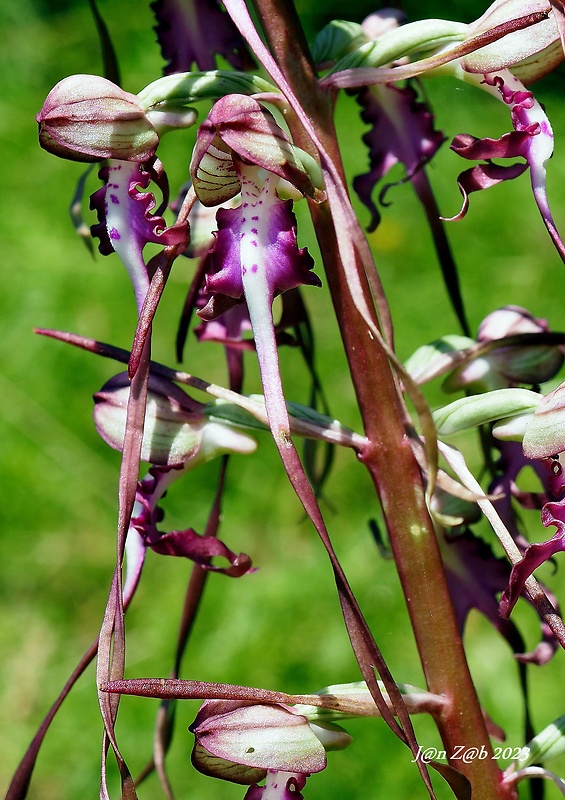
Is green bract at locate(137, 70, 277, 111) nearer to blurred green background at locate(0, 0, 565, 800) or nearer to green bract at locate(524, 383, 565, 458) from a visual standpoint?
green bract at locate(524, 383, 565, 458)

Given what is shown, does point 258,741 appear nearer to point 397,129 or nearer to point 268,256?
point 268,256

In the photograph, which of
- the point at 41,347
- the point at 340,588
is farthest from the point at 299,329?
the point at 41,347

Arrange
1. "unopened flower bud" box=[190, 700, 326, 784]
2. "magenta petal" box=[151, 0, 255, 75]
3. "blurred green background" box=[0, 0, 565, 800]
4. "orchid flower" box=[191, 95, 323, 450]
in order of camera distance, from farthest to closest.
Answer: "blurred green background" box=[0, 0, 565, 800] < "magenta petal" box=[151, 0, 255, 75] < "unopened flower bud" box=[190, 700, 326, 784] < "orchid flower" box=[191, 95, 323, 450]

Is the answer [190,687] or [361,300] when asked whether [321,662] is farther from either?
[361,300]

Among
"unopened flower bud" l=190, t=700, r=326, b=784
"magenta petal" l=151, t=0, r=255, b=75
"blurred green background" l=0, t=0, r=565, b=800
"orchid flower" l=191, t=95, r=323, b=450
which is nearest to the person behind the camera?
"orchid flower" l=191, t=95, r=323, b=450

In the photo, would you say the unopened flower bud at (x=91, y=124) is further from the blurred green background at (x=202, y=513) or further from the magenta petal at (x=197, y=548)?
the blurred green background at (x=202, y=513)

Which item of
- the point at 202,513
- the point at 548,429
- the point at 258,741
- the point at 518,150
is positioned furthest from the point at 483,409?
the point at 202,513

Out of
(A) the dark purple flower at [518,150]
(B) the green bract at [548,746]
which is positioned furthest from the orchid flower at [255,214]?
(B) the green bract at [548,746]

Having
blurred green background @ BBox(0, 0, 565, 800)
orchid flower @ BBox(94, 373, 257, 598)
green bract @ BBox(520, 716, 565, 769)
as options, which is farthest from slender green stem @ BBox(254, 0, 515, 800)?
blurred green background @ BBox(0, 0, 565, 800)
